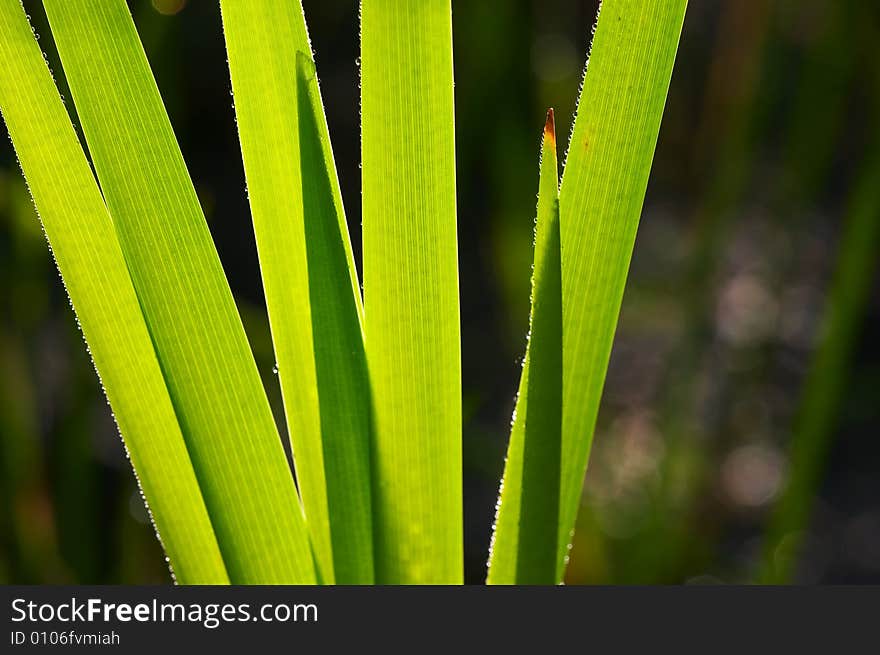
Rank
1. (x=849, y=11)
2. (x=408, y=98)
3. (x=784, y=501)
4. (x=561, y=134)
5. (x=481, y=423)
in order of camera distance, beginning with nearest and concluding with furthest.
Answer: (x=408, y=98)
(x=784, y=501)
(x=849, y=11)
(x=481, y=423)
(x=561, y=134)

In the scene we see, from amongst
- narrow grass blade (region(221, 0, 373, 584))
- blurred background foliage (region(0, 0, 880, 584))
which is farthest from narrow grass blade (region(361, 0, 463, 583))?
blurred background foliage (region(0, 0, 880, 584))

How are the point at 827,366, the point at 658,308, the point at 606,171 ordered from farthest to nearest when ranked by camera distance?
the point at 658,308 < the point at 827,366 < the point at 606,171

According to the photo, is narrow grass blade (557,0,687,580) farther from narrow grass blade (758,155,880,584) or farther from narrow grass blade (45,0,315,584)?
narrow grass blade (758,155,880,584)

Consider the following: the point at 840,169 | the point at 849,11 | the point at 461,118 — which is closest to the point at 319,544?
the point at 849,11

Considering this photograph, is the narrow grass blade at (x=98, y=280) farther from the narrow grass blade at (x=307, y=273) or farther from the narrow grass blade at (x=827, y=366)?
the narrow grass blade at (x=827, y=366)

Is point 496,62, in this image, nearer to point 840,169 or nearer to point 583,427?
point 840,169

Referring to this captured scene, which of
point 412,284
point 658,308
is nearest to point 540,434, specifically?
point 412,284

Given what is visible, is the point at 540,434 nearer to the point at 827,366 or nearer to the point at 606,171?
→ the point at 606,171
